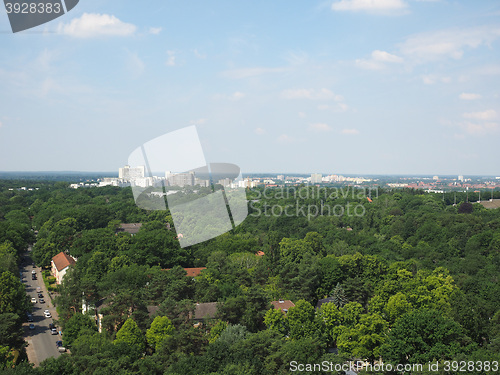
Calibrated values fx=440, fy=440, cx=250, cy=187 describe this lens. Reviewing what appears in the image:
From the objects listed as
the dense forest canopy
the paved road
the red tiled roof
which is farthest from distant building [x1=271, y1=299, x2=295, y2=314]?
the red tiled roof

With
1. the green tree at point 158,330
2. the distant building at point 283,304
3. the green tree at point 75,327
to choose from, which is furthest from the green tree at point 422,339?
the green tree at point 75,327

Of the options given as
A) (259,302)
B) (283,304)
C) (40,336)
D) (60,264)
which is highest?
(259,302)

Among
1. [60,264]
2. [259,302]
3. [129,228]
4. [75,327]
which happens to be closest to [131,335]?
[75,327]

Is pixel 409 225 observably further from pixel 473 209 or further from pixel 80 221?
pixel 80 221

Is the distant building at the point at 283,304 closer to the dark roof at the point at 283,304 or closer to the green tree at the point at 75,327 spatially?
the dark roof at the point at 283,304

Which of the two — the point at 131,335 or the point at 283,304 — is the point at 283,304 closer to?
the point at 283,304

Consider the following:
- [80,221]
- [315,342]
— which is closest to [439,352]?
[315,342]
